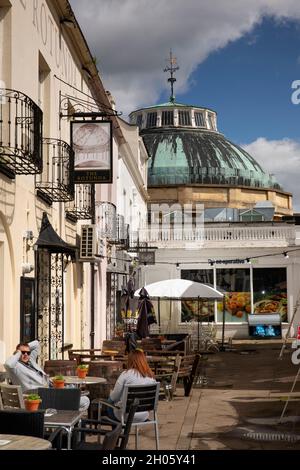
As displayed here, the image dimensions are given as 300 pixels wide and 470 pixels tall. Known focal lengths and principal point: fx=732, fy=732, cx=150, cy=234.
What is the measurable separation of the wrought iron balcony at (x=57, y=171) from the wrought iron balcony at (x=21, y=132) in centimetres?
210

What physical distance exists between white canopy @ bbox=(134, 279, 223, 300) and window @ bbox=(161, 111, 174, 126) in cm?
3621

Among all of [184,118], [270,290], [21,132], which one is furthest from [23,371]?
[184,118]

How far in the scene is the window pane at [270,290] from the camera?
29719 mm

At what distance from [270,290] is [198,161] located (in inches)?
888

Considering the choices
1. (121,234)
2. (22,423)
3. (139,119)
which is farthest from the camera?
(139,119)

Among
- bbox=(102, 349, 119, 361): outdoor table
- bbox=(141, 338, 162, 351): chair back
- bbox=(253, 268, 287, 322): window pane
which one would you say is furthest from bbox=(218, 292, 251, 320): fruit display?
bbox=(102, 349, 119, 361): outdoor table

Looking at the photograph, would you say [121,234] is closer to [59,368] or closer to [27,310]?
[27,310]

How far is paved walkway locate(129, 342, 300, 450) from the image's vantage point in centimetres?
959

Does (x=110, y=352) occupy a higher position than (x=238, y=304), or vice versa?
(x=238, y=304)

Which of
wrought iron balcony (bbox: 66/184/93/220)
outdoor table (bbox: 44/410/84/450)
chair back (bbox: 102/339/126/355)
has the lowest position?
outdoor table (bbox: 44/410/84/450)

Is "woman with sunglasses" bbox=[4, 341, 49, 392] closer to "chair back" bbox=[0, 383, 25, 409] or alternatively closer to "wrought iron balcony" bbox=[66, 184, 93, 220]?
"chair back" bbox=[0, 383, 25, 409]

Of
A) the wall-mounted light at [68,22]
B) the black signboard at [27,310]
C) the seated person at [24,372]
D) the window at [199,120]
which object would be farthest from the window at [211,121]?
the seated person at [24,372]

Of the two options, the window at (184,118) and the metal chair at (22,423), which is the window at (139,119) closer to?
the window at (184,118)

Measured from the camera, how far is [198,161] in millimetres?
51094
